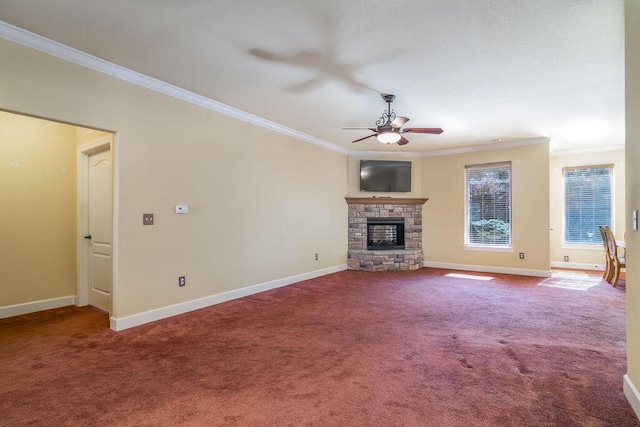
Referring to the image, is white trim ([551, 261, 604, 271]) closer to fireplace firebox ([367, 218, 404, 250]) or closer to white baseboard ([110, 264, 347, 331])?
fireplace firebox ([367, 218, 404, 250])

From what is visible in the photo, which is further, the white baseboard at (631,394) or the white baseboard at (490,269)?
the white baseboard at (490,269)

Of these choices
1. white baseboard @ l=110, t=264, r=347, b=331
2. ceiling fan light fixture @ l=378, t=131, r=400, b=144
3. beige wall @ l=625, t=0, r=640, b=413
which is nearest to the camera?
beige wall @ l=625, t=0, r=640, b=413

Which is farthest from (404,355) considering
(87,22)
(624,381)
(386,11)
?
(87,22)

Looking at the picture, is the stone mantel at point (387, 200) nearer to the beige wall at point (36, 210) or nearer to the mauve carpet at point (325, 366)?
the mauve carpet at point (325, 366)

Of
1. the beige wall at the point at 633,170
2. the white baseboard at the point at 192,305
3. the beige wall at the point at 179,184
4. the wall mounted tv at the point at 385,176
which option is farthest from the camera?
the wall mounted tv at the point at 385,176

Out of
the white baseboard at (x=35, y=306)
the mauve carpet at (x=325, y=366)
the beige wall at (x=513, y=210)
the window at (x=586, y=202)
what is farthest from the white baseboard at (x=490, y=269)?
the white baseboard at (x=35, y=306)

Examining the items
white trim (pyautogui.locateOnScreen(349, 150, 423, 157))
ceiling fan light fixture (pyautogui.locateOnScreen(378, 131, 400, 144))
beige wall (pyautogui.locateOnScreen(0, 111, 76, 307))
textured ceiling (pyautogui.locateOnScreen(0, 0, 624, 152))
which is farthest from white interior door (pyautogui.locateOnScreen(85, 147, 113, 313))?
white trim (pyautogui.locateOnScreen(349, 150, 423, 157))

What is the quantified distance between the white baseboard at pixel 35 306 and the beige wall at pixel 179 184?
1.56 metres

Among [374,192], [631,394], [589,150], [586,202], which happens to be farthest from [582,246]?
[631,394]

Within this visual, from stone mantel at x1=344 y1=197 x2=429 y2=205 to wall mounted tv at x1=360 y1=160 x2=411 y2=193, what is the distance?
0.66 ft

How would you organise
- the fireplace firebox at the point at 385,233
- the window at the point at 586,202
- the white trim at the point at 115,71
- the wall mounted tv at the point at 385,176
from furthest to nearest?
the fireplace firebox at the point at 385,233
the wall mounted tv at the point at 385,176
the window at the point at 586,202
the white trim at the point at 115,71

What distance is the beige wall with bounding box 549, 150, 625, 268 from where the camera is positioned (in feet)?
21.9

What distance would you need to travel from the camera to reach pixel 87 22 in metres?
2.54

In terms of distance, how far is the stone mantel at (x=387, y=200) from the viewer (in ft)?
23.4
